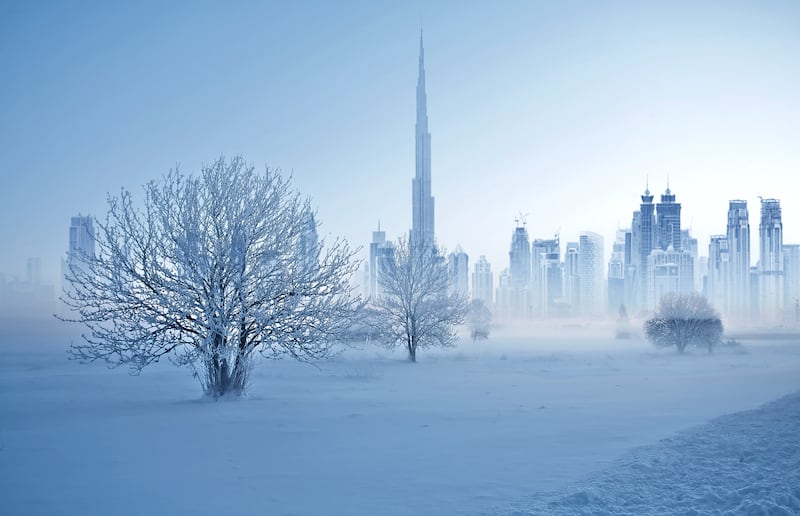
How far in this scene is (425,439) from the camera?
12133mm

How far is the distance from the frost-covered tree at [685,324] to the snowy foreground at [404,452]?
91.2ft

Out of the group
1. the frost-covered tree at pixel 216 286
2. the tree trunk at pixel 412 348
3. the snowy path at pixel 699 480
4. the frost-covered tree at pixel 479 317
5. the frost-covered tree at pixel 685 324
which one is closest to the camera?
the snowy path at pixel 699 480

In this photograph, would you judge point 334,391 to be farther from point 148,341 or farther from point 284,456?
point 284,456

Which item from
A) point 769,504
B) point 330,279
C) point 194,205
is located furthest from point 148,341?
point 769,504

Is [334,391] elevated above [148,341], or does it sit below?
below

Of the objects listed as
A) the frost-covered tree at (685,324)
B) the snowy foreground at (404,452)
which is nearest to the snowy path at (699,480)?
the snowy foreground at (404,452)

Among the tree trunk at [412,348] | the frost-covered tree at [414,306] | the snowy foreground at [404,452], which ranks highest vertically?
the frost-covered tree at [414,306]

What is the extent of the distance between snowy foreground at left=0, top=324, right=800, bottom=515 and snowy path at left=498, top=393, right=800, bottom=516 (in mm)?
31

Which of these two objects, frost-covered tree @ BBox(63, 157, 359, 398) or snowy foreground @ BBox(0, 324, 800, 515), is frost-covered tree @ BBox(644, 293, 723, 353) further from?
frost-covered tree @ BBox(63, 157, 359, 398)

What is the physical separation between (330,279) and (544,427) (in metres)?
8.63

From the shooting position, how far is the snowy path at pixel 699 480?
7.71 meters

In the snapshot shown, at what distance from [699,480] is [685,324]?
139ft

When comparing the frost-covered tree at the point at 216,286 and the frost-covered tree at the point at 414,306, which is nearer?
the frost-covered tree at the point at 216,286

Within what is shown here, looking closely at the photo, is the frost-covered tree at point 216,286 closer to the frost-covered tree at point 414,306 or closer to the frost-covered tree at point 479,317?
the frost-covered tree at point 414,306
